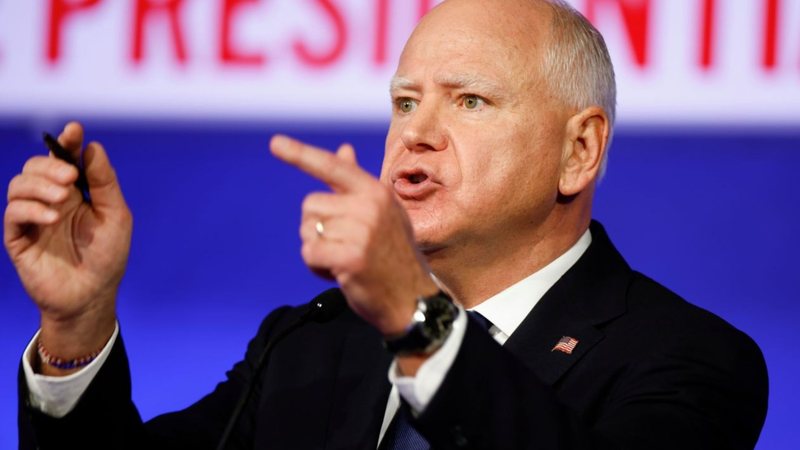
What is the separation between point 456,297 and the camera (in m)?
2.34

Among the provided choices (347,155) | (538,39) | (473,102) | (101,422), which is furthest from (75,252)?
(538,39)

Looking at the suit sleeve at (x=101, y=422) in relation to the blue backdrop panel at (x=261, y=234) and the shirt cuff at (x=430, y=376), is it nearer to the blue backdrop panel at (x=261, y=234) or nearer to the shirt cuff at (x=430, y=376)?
the shirt cuff at (x=430, y=376)

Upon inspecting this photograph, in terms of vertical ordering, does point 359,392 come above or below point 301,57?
below

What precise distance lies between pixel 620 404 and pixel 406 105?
773 millimetres

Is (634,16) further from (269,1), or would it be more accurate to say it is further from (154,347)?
(154,347)

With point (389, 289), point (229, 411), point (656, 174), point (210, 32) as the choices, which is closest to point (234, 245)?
point (210, 32)

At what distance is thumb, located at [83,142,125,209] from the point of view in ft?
5.84

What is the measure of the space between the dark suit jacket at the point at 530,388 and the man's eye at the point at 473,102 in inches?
13.7

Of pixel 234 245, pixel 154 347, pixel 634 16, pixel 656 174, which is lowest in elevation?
pixel 154 347

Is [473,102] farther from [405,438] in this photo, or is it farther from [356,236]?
[356,236]

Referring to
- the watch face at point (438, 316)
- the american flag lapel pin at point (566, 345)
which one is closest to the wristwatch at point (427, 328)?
the watch face at point (438, 316)

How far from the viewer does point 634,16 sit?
113 inches

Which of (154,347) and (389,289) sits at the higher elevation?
(389,289)

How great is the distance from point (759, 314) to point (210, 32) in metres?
1.50
